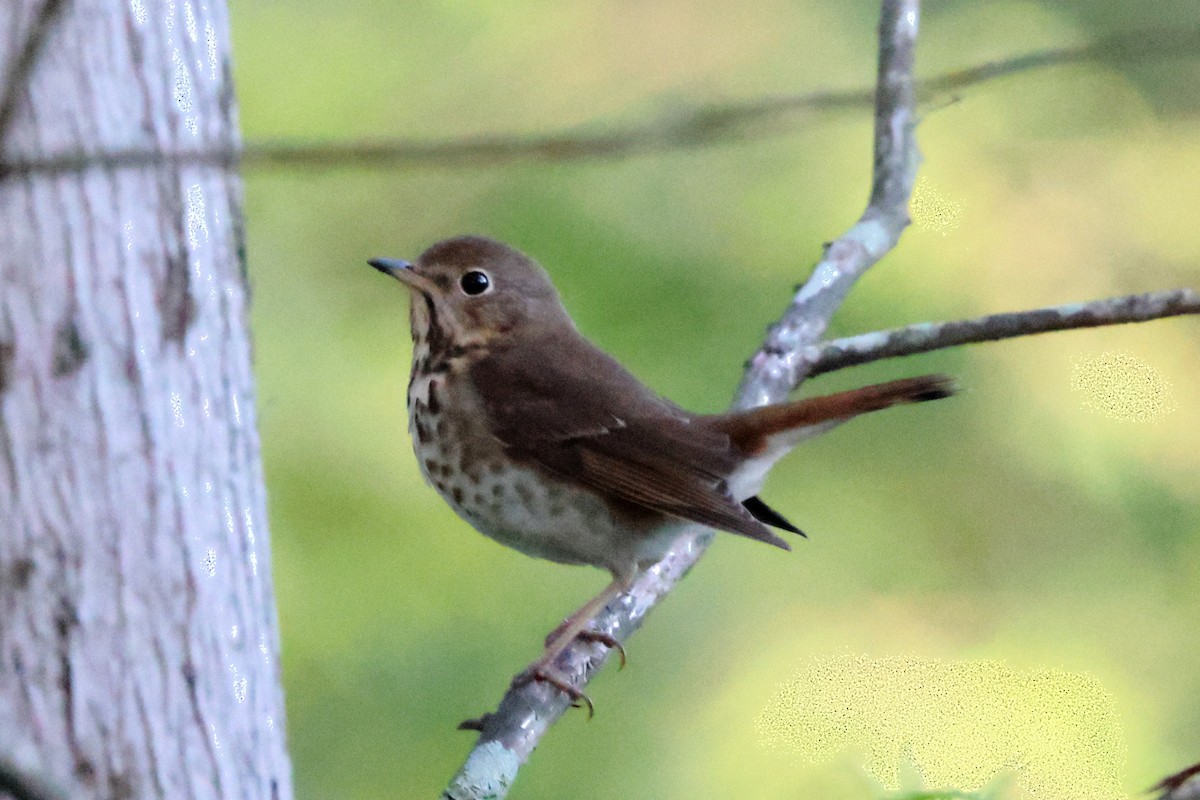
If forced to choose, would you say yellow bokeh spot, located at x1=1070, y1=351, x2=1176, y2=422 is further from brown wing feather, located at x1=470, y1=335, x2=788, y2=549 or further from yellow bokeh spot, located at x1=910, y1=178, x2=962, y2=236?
brown wing feather, located at x1=470, y1=335, x2=788, y2=549

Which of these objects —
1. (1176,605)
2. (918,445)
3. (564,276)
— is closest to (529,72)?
(564,276)

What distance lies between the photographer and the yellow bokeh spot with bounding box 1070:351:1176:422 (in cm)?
447

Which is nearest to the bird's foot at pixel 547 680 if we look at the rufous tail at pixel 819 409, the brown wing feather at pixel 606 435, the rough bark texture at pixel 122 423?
the brown wing feather at pixel 606 435

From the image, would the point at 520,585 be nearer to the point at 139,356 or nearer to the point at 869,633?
the point at 869,633

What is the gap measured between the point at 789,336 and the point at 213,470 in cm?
169

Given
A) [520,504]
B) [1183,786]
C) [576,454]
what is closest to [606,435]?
[576,454]

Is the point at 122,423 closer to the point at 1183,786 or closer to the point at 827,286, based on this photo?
the point at 1183,786

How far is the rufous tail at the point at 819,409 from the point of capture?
2.56m

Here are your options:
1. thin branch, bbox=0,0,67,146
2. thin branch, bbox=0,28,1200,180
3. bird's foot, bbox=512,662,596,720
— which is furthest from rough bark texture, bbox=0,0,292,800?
bird's foot, bbox=512,662,596,720

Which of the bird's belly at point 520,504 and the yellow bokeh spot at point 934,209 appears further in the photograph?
the yellow bokeh spot at point 934,209

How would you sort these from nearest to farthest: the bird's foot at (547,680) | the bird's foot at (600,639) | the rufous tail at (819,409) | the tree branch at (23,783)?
1. the tree branch at (23,783)
2. the rufous tail at (819,409)
3. the bird's foot at (547,680)
4. the bird's foot at (600,639)

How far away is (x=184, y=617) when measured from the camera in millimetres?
1742

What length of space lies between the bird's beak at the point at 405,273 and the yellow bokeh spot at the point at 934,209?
5.41ft

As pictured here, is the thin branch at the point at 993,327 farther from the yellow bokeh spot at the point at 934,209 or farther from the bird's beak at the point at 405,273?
the yellow bokeh spot at the point at 934,209
